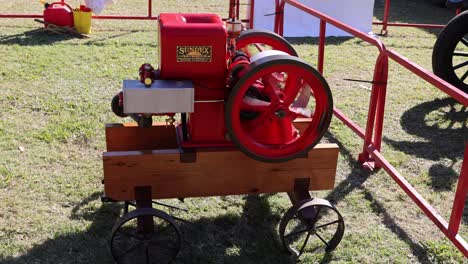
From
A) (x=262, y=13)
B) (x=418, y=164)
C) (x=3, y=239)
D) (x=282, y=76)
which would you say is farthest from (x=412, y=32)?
(x=3, y=239)

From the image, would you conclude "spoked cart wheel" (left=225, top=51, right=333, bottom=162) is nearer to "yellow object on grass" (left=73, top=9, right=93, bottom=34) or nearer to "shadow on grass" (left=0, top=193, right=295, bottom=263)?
"shadow on grass" (left=0, top=193, right=295, bottom=263)

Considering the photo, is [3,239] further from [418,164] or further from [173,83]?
[418,164]

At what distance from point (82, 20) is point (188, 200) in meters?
4.63

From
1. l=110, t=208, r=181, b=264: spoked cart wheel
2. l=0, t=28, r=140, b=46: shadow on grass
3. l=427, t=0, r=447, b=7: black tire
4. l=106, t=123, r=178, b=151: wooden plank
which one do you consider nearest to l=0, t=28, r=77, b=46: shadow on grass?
l=0, t=28, r=140, b=46: shadow on grass

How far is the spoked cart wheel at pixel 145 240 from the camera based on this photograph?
2879 mm

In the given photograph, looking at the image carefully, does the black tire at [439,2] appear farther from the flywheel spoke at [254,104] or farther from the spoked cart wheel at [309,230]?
the flywheel spoke at [254,104]

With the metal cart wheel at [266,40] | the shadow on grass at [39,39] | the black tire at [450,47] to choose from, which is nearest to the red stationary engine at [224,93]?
the metal cart wheel at [266,40]

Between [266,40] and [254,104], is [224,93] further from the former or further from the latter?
[266,40]

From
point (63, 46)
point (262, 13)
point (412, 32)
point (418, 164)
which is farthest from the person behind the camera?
point (412, 32)

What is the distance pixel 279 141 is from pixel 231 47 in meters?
0.63

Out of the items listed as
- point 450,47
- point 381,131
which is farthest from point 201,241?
point 450,47

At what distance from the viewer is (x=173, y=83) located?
290 centimetres

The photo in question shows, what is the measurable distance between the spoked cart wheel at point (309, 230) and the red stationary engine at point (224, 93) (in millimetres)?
292

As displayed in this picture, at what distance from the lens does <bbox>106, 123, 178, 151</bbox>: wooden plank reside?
3325mm
